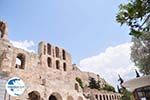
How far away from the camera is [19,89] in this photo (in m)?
7.50

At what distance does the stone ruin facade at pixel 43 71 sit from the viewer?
67.3ft

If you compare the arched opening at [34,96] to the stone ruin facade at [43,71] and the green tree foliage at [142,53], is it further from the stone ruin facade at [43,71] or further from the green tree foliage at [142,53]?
the green tree foliage at [142,53]

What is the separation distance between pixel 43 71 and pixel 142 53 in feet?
52.8

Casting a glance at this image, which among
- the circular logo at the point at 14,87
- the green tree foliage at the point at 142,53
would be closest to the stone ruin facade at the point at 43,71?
the circular logo at the point at 14,87

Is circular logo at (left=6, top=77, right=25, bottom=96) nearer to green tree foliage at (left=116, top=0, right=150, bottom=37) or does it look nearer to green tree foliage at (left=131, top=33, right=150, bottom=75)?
green tree foliage at (left=116, top=0, right=150, bottom=37)

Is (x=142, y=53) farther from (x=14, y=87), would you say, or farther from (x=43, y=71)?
(x=14, y=87)

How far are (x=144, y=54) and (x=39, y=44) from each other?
1977 cm

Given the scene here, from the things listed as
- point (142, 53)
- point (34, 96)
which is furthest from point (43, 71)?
point (142, 53)

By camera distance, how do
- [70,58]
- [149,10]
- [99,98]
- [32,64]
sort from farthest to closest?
[70,58], [99,98], [32,64], [149,10]

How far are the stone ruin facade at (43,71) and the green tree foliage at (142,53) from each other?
27.6 ft

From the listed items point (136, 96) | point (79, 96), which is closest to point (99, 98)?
point (79, 96)

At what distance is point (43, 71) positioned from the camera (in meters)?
31.6

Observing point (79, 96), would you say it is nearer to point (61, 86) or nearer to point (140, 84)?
point (61, 86)

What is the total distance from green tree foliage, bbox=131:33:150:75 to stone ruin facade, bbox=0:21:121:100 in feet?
27.6
